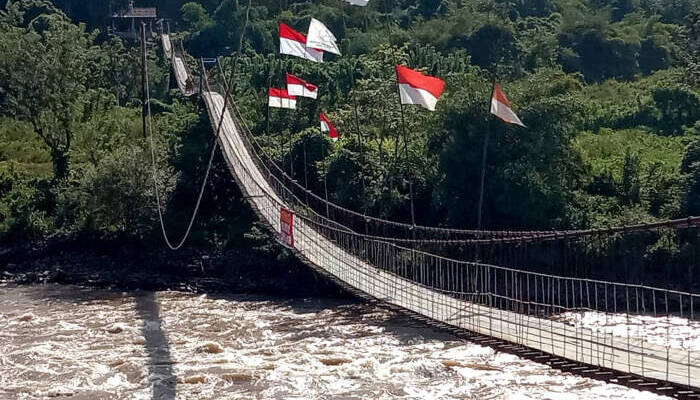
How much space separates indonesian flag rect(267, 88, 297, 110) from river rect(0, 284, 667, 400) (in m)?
4.84

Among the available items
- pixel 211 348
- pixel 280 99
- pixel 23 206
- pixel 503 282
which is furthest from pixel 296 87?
pixel 23 206

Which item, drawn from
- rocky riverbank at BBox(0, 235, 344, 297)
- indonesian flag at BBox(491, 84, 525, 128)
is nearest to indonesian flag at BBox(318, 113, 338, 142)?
rocky riverbank at BBox(0, 235, 344, 297)

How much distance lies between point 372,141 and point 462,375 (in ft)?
37.2

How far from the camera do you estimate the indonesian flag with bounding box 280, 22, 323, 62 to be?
74.6 feet

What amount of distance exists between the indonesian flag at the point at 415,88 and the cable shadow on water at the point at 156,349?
5.93 metres

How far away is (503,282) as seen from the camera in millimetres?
22766

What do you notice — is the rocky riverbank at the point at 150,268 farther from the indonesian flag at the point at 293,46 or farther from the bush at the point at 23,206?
the indonesian flag at the point at 293,46

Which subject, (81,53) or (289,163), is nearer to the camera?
(289,163)

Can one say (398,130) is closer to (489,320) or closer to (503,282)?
(503,282)

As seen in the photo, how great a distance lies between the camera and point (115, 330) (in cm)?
2158

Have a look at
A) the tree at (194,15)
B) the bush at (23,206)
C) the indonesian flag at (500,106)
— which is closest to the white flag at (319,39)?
the indonesian flag at (500,106)

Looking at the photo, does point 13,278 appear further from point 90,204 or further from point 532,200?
point 532,200

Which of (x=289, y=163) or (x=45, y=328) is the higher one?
(x=289, y=163)

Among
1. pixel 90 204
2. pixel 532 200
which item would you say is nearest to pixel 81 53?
pixel 90 204
